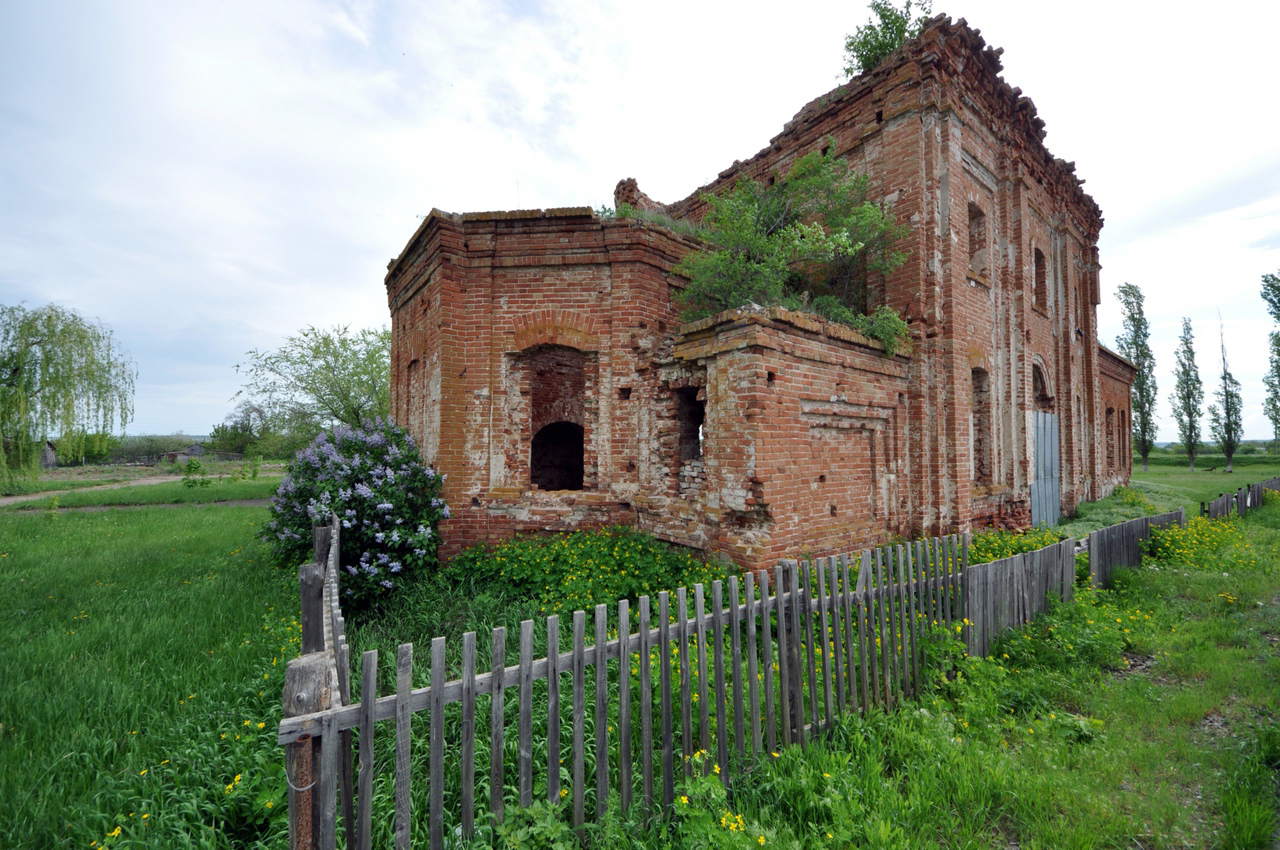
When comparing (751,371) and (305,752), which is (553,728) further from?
(751,371)

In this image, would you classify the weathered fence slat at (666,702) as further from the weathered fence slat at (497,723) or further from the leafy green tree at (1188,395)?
the leafy green tree at (1188,395)

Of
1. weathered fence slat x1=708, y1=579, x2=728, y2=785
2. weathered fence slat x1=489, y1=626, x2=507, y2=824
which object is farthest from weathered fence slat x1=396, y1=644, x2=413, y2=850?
weathered fence slat x1=708, y1=579, x2=728, y2=785

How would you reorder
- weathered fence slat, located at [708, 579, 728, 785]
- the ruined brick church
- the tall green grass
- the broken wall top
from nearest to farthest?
the tall green grass
weathered fence slat, located at [708, 579, 728, 785]
the ruined brick church
the broken wall top

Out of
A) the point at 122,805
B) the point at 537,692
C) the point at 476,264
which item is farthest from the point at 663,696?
the point at 476,264

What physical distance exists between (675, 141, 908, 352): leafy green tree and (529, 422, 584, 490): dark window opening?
3.91 meters

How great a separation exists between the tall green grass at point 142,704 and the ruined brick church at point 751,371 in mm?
3154

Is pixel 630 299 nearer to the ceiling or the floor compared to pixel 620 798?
nearer to the ceiling

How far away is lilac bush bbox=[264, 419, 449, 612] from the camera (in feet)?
22.9

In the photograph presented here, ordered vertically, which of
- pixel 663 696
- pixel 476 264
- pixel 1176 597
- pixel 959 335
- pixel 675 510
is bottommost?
pixel 1176 597

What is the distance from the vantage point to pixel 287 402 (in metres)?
19.5

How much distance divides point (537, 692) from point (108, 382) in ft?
63.5

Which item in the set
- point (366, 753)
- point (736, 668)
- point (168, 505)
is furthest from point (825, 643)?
point (168, 505)

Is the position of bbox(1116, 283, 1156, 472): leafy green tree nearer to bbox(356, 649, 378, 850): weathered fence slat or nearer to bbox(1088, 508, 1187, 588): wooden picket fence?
bbox(1088, 508, 1187, 588): wooden picket fence

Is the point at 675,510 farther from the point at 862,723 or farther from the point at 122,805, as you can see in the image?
the point at 122,805
